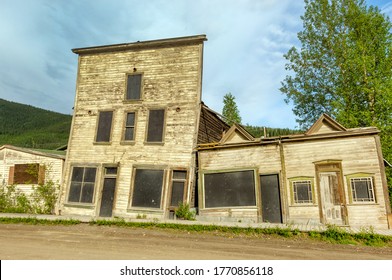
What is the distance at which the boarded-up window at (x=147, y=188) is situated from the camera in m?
15.1

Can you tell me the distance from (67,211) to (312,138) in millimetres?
Answer: 14780

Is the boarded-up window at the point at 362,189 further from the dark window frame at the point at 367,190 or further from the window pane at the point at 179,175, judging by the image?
the window pane at the point at 179,175

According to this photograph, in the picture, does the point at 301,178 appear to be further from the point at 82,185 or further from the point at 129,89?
the point at 82,185

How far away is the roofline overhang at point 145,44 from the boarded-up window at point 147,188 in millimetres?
7990

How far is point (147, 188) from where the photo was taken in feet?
50.3

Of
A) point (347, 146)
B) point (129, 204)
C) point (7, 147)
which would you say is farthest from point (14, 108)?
point (347, 146)

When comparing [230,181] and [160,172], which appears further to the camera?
[160,172]

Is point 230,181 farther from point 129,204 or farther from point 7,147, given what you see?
point 7,147

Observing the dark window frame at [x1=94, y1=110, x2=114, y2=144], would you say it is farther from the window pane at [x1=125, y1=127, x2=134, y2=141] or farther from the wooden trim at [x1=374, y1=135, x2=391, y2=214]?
the wooden trim at [x1=374, y1=135, x2=391, y2=214]

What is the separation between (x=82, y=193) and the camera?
1633 centimetres

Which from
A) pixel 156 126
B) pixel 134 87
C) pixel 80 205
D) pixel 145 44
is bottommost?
pixel 80 205

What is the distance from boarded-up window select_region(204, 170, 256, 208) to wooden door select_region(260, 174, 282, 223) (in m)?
0.51

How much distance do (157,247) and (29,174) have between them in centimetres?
1327

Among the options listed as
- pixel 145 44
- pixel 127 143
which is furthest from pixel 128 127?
pixel 145 44
